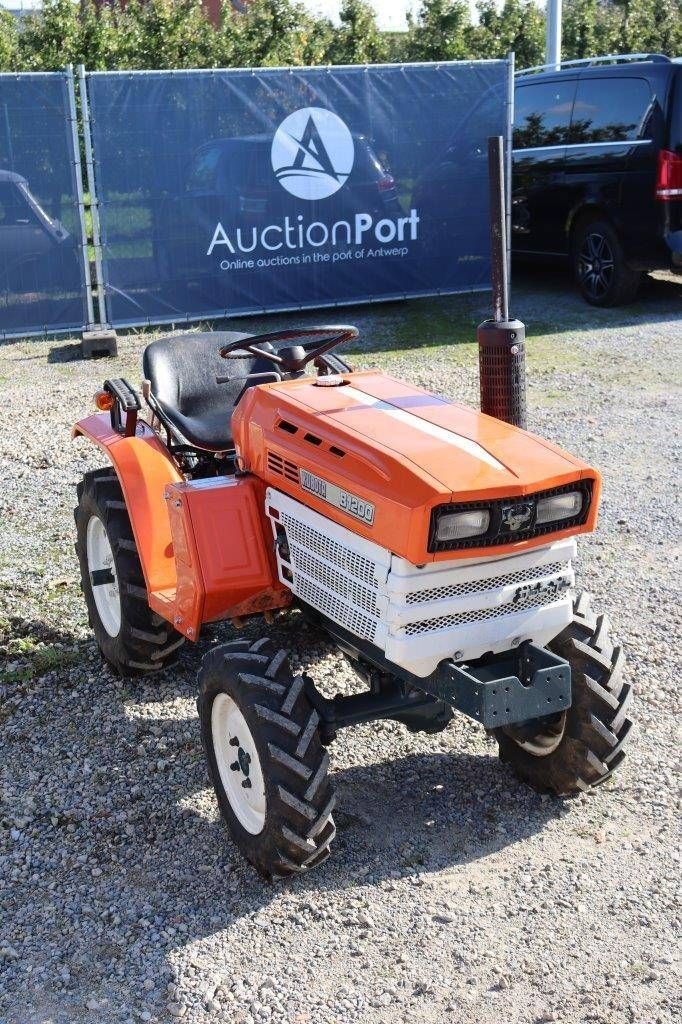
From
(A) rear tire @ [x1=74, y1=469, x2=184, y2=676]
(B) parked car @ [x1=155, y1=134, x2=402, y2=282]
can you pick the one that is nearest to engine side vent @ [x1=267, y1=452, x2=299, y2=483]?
(A) rear tire @ [x1=74, y1=469, x2=184, y2=676]

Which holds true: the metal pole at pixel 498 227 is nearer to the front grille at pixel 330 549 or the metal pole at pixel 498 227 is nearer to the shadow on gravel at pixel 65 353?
the front grille at pixel 330 549

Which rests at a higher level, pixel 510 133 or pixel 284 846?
pixel 510 133

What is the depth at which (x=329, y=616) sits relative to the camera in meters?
3.54

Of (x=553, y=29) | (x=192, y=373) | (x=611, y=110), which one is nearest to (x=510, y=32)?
(x=553, y=29)

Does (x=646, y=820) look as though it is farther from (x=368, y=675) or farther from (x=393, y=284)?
(x=393, y=284)

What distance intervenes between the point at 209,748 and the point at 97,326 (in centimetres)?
717

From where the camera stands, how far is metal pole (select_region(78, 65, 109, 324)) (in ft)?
31.9

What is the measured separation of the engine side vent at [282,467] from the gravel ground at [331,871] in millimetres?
1026

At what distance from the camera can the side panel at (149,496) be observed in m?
4.26

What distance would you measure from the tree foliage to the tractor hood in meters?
16.9

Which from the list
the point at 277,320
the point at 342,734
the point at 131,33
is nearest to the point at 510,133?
the point at 277,320

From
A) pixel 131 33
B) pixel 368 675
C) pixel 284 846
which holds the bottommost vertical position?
pixel 284 846

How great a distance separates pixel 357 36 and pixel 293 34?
7.19 feet

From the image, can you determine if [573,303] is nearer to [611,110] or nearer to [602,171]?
[602,171]
